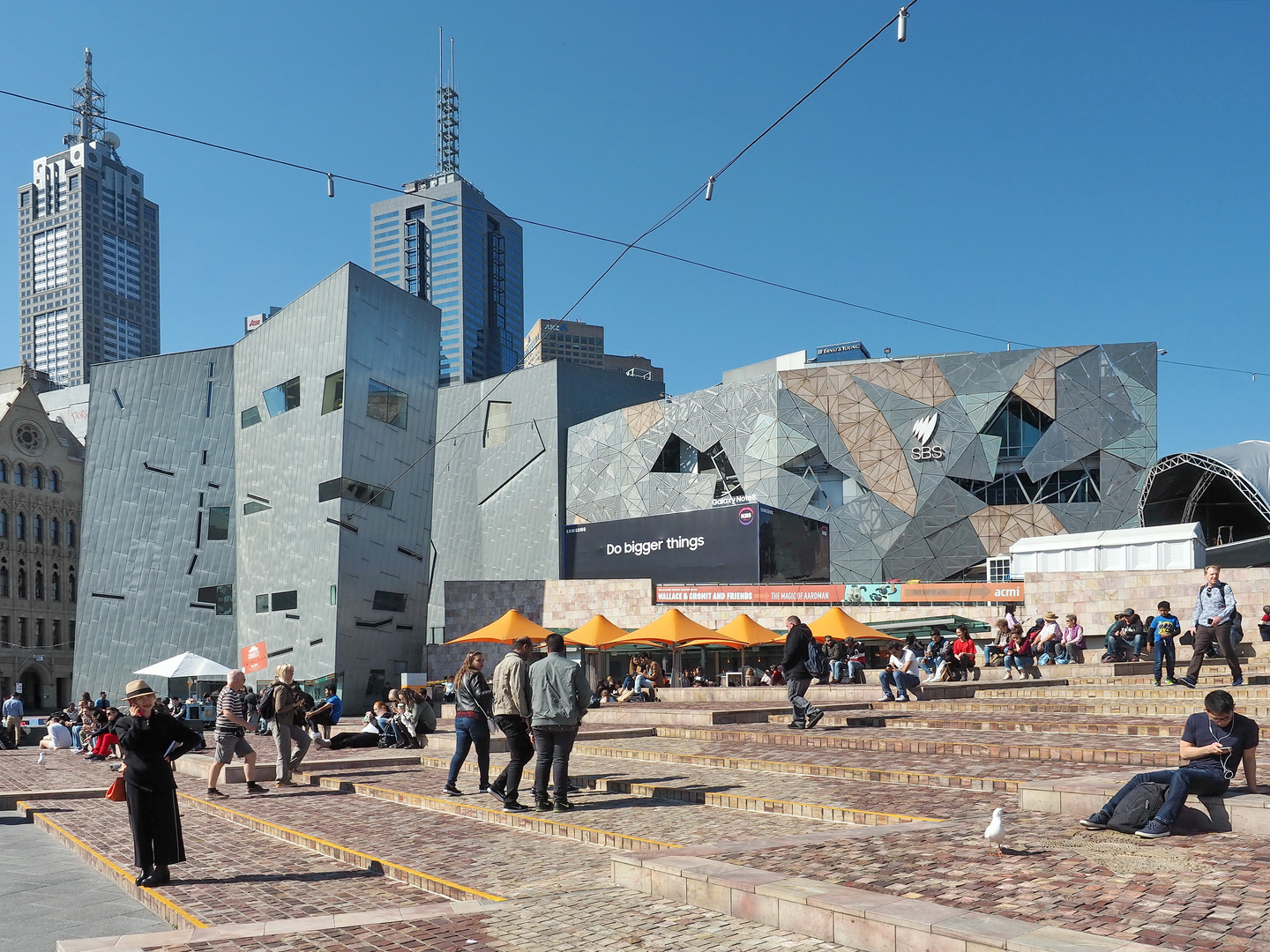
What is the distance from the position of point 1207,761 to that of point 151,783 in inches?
267

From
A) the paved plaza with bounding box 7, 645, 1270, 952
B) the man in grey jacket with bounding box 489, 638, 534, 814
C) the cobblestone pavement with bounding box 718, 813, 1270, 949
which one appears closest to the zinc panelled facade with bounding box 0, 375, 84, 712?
the paved plaza with bounding box 7, 645, 1270, 952

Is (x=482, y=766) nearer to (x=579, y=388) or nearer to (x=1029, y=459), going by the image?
(x=1029, y=459)

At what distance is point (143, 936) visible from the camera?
5500mm

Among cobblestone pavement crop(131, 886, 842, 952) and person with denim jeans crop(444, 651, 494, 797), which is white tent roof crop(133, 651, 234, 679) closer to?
person with denim jeans crop(444, 651, 494, 797)

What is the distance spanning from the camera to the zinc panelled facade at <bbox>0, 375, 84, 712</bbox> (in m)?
72.8

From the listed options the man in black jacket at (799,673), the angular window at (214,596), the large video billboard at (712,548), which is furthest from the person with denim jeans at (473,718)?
the angular window at (214,596)

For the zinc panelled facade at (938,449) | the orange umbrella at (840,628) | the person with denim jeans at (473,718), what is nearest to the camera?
the person with denim jeans at (473,718)

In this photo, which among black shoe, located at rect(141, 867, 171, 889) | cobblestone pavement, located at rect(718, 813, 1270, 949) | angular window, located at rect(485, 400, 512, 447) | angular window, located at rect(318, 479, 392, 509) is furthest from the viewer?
angular window, located at rect(485, 400, 512, 447)

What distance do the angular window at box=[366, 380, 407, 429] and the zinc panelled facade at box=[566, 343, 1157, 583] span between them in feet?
73.3

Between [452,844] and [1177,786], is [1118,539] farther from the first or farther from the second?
[452,844]

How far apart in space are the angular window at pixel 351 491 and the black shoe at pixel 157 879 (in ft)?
99.5

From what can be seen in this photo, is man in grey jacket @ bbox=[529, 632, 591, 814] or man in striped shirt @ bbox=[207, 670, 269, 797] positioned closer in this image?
man in grey jacket @ bbox=[529, 632, 591, 814]

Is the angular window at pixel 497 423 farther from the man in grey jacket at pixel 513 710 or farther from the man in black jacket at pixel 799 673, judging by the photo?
the man in grey jacket at pixel 513 710

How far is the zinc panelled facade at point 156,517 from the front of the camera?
41.8 m
